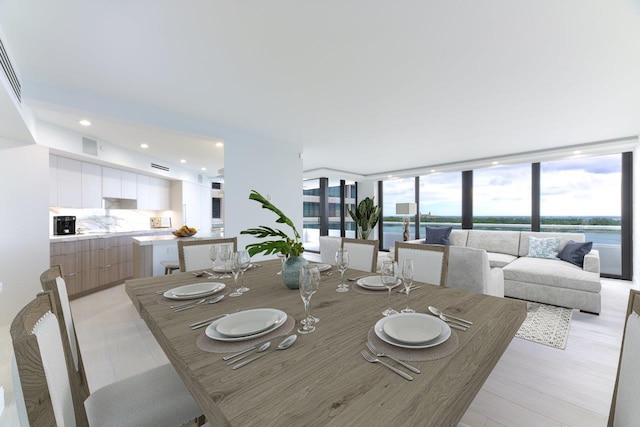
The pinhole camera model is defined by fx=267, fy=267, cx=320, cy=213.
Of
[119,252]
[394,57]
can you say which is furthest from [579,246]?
[119,252]

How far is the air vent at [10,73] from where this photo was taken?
5.94 ft

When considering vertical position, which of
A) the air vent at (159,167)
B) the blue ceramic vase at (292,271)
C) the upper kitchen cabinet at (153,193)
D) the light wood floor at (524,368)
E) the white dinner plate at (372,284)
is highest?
the air vent at (159,167)

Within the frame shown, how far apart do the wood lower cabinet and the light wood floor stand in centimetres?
74

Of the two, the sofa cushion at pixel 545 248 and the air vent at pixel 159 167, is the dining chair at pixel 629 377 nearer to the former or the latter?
the sofa cushion at pixel 545 248

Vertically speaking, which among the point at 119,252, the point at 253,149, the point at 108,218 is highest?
the point at 253,149

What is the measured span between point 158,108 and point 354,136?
103 inches

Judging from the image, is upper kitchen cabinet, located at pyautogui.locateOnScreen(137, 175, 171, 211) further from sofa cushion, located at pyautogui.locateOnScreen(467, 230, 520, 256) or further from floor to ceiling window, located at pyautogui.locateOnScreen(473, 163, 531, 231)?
floor to ceiling window, located at pyautogui.locateOnScreen(473, 163, 531, 231)

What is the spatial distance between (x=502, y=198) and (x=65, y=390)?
693 cm

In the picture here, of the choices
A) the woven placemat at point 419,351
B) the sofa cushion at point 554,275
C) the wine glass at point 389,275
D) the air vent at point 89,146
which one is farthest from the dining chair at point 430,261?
the air vent at point 89,146

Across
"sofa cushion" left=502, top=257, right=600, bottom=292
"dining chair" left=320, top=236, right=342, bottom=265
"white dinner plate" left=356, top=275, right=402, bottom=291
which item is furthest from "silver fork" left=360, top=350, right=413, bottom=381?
"sofa cushion" left=502, top=257, right=600, bottom=292

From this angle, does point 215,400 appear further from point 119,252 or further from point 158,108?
point 119,252

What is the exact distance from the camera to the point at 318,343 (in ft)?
2.77

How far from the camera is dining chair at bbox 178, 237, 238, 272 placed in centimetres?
210

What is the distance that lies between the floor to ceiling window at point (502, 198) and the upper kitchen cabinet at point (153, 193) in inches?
281
